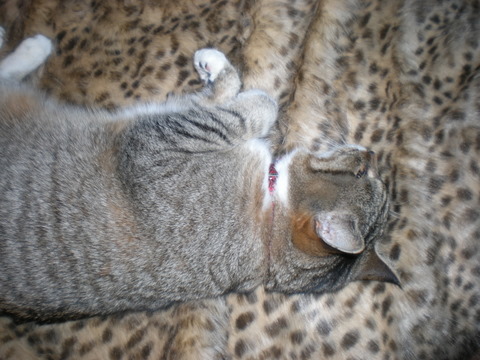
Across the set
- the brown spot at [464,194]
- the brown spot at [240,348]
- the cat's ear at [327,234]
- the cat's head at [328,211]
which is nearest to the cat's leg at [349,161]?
the cat's head at [328,211]

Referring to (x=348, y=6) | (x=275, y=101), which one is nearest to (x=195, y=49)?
(x=275, y=101)

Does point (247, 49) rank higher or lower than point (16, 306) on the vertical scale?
higher

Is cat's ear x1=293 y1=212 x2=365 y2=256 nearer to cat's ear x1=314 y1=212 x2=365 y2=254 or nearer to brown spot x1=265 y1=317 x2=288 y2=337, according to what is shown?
cat's ear x1=314 y1=212 x2=365 y2=254

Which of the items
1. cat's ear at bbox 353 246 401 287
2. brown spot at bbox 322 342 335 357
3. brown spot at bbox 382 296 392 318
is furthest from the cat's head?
brown spot at bbox 322 342 335 357

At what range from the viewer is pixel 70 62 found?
7.36 feet

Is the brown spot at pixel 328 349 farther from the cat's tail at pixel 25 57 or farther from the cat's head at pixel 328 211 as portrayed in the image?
the cat's tail at pixel 25 57

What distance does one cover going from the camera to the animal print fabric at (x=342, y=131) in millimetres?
1917

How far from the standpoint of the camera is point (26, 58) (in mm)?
2283

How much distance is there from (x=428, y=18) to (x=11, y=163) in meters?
2.03

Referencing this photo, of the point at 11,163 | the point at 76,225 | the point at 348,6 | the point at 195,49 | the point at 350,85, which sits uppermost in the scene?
the point at 348,6

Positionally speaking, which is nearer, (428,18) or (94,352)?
(94,352)

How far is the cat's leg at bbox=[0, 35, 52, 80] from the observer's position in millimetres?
2256

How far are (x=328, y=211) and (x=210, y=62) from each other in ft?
2.95

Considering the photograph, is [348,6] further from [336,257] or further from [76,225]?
[76,225]
